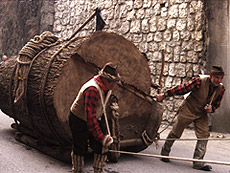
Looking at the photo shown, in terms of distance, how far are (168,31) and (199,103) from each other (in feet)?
10.7

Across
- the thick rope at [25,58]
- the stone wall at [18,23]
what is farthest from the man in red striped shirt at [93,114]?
the stone wall at [18,23]

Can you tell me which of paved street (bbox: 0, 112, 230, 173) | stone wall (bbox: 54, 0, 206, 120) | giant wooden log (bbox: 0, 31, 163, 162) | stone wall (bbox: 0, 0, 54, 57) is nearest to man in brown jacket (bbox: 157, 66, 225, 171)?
paved street (bbox: 0, 112, 230, 173)

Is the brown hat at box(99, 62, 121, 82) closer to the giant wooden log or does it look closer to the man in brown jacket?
the giant wooden log

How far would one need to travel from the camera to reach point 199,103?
3600 millimetres

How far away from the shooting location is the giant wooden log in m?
3.04

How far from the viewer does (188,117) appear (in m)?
3.68

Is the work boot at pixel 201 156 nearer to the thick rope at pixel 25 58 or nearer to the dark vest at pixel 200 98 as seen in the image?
the dark vest at pixel 200 98

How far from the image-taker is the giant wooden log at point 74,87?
3.04 m

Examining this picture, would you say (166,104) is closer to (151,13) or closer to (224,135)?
(224,135)

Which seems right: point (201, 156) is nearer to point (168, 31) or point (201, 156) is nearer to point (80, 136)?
point (80, 136)

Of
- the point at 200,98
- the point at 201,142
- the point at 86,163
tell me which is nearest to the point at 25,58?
the point at 86,163

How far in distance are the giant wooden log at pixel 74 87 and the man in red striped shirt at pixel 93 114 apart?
47 cm

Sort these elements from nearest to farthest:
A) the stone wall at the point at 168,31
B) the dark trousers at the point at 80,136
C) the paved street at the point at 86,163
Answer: the dark trousers at the point at 80,136
the paved street at the point at 86,163
the stone wall at the point at 168,31

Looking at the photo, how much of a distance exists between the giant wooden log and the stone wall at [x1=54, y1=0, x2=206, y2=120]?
106 inches
